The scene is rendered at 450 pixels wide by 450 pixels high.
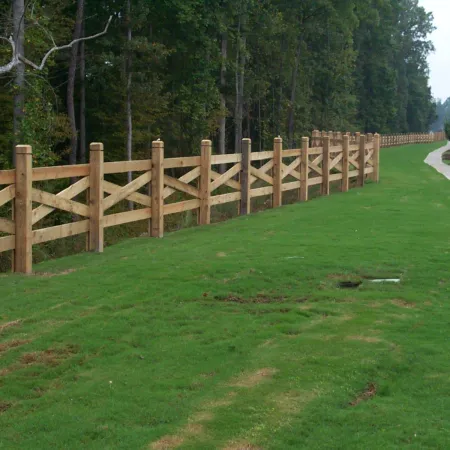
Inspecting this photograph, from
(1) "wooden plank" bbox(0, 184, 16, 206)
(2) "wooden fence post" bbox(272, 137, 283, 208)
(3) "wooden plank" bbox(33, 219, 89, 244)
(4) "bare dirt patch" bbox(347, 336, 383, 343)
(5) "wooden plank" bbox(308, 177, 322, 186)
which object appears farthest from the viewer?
(5) "wooden plank" bbox(308, 177, 322, 186)

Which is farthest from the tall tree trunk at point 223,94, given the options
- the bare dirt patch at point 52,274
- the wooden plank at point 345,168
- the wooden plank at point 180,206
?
the bare dirt patch at point 52,274

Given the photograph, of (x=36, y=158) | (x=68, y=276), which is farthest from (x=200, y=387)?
(x=36, y=158)

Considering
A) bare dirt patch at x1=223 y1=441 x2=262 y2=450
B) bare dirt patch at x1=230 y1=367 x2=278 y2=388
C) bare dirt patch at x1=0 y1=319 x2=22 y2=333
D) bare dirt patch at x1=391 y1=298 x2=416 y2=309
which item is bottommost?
bare dirt patch at x1=223 y1=441 x2=262 y2=450

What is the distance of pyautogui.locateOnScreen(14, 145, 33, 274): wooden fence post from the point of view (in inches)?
420

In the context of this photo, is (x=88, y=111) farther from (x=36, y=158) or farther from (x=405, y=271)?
(x=405, y=271)

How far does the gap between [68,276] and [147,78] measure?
28.6 metres

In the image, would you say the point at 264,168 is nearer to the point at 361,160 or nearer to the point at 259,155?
the point at 259,155

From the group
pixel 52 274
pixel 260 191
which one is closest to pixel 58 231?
pixel 52 274

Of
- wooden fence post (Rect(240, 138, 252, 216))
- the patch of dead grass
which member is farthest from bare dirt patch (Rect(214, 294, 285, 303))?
wooden fence post (Rect(240, 138, 252, 216))

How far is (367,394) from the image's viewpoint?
233 inches

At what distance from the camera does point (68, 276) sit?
10.1 metres

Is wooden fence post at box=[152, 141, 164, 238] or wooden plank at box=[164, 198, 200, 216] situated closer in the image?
wooden fence post at box=[152, 141, 164, 238]

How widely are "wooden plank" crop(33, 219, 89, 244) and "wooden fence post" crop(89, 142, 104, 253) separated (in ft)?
0.43

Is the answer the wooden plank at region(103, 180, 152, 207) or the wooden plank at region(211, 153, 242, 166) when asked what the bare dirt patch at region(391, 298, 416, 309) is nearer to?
the wooden plank at region(103, 180, 152, 207)
